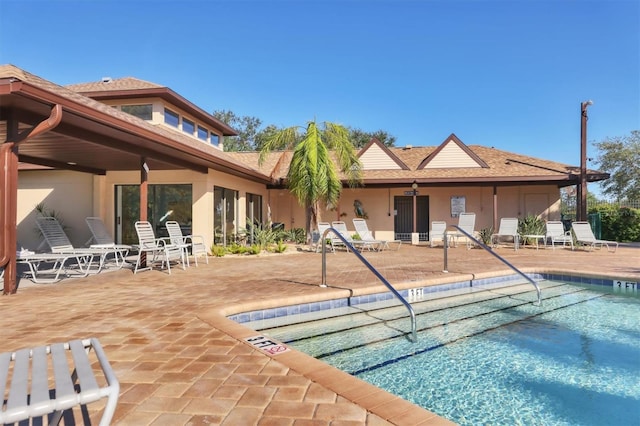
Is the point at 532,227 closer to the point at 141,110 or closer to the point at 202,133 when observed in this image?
the point at 202,133

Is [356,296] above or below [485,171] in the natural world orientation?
below

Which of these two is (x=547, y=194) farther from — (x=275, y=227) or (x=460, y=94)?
(x=275, y=227)

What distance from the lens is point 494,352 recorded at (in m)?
4.11

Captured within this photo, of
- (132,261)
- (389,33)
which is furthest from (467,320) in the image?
(389,33)

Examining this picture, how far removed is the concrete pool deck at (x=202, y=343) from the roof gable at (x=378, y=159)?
1076cm

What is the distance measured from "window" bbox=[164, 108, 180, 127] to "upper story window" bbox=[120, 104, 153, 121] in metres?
0.50

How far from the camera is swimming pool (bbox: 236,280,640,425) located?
2965 millimetres

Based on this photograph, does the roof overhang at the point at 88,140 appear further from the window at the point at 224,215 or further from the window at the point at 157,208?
the window at the point at 224,215

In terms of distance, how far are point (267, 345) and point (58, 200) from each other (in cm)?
1158

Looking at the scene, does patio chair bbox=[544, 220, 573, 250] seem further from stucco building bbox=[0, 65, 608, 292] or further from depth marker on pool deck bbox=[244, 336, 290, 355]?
depth marker on pool deck bbox=[244, 336, 290, 355]

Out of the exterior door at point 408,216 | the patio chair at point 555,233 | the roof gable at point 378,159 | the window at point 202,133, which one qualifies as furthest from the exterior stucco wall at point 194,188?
the patio chair at point 555,233

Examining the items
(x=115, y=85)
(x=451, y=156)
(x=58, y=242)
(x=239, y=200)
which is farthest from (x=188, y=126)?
(x=451, y=156)

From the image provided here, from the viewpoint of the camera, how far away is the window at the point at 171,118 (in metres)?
12.6

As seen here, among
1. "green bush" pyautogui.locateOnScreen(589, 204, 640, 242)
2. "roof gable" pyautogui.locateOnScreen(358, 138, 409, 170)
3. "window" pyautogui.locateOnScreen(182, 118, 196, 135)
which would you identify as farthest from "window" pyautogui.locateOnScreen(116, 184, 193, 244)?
"green bush" pyautogui.locateOnScreen(589, 204, 640, 242)
